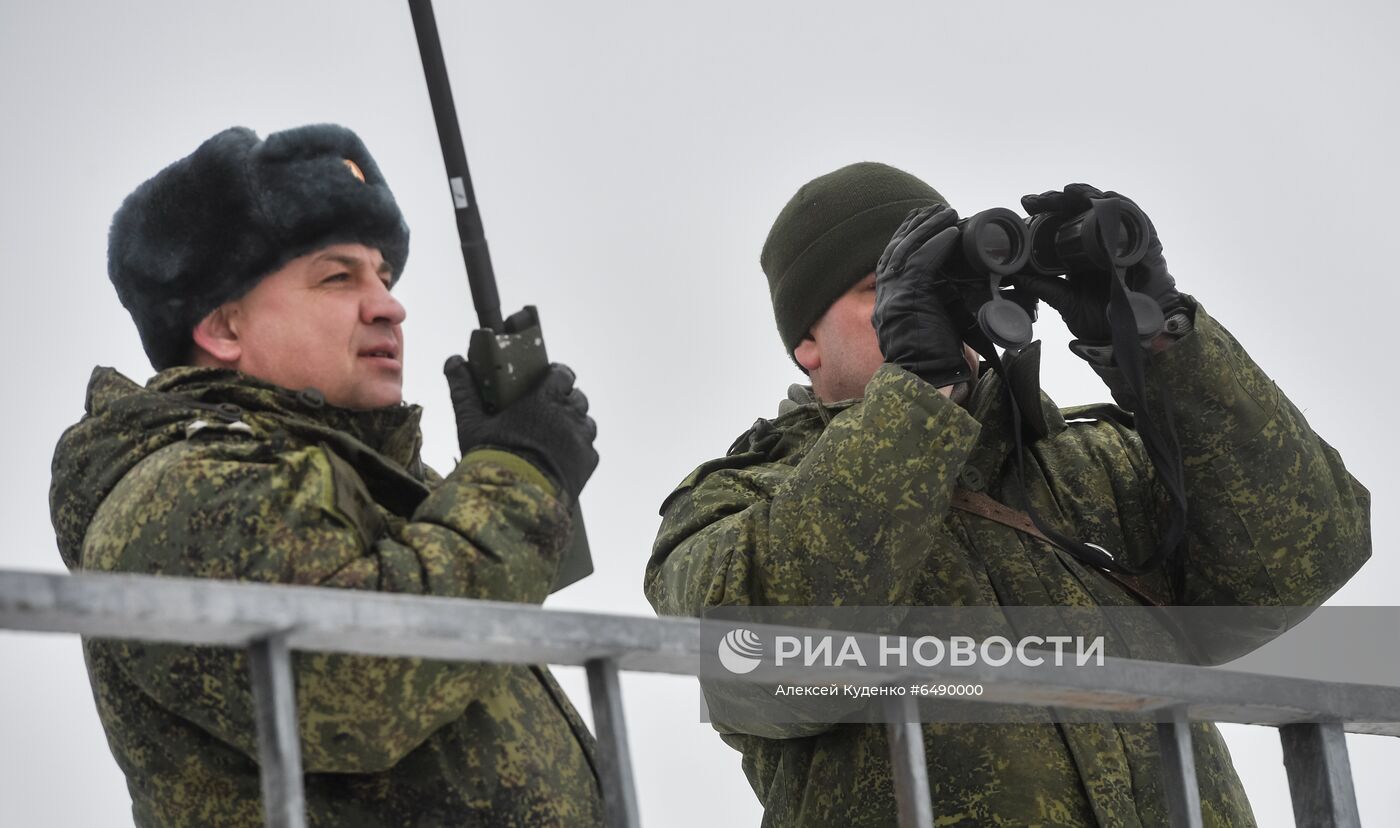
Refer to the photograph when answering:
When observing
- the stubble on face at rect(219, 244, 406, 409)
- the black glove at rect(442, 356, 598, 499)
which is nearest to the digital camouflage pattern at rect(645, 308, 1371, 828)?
the black glove at rect(442, 356, 598, 499)

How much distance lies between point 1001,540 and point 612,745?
55.9 inches

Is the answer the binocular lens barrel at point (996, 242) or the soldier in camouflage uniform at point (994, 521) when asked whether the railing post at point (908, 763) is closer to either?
the soldier in camouflage uniform at point (994, 521)

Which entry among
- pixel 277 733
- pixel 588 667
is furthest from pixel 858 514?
pixel 277 733

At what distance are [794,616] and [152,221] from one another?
1084 mm

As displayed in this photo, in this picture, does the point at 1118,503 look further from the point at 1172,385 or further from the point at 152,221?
the point at 152,221

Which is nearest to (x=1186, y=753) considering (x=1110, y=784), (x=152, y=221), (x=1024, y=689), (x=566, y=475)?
(x=1024, y=689)

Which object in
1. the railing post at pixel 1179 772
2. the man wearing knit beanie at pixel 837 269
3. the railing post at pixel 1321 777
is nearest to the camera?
the railing post at pixel 1179 772

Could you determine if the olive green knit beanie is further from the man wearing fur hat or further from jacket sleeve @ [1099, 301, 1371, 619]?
the man wearing fur hat

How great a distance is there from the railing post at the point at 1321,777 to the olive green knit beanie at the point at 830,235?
139 centimetres

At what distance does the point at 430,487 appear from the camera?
245 cm

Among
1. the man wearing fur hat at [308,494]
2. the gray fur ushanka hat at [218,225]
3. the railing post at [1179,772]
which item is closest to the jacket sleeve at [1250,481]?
the railing post at [1179,772]

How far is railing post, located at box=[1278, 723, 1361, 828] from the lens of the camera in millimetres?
1988

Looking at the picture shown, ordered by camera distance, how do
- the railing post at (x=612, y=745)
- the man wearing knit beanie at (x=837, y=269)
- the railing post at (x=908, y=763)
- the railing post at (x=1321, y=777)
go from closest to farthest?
the railing post at (x=612, y=745) → the railing post at (x=908, y=763) → the railing post at (x=1321, y=777) → the man wearing knit beanie at (x=837, y=269)

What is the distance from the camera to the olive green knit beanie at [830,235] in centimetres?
319
